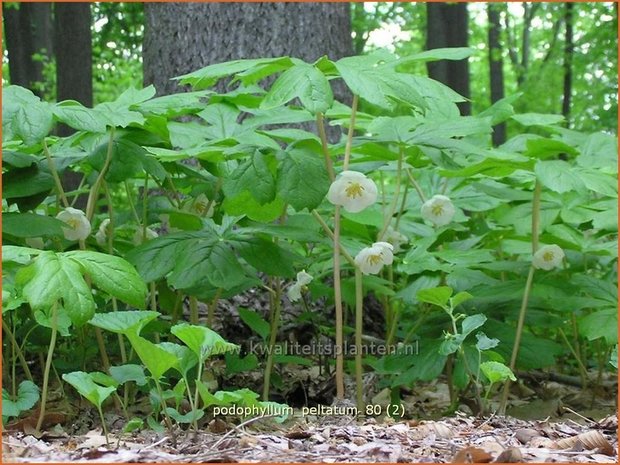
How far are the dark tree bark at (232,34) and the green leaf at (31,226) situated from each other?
67.1 inches

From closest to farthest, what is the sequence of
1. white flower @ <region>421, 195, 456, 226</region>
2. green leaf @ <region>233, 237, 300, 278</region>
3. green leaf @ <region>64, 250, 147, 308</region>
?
green leaf @ <region>64, 250, 147, 308</region>
green leaf @ <region>233, 237, 300, 278</region>
white flower @ <region>421, 195, 456, 226</region>

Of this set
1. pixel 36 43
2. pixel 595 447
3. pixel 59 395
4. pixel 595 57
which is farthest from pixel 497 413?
pixel 36 43

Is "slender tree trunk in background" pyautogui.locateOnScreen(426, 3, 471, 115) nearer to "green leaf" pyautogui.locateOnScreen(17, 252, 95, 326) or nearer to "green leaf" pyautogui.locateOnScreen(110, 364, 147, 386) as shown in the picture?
"green leaf" pyautogui.locateOnScreen(110, 364, 147, 386)

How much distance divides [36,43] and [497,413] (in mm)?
10442

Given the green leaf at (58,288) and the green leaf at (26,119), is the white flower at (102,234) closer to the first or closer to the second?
the green leaf at (26,119)

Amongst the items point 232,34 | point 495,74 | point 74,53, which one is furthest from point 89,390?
point 495,74

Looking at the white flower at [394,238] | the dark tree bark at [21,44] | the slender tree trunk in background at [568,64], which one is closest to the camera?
the white flower at [394,238]

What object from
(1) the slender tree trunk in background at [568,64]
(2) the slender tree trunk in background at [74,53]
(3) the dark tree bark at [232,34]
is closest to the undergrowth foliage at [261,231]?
(3) the dark tree bark at [232,34]

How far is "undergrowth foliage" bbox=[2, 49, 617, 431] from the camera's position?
2057mm

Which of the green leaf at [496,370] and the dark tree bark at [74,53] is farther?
the dark tree bark at [74,53]

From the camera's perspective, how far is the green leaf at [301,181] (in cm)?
228

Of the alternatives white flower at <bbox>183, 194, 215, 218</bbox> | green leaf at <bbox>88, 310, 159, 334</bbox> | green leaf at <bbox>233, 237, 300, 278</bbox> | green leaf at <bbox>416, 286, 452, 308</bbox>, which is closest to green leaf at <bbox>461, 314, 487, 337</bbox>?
green leaf at <bbox>416, 286, 452, 308</bbox>

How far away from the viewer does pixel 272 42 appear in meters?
3.92

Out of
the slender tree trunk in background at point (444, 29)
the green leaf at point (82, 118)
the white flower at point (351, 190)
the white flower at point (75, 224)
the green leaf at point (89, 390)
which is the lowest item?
the green leaf at point (89, 390)
